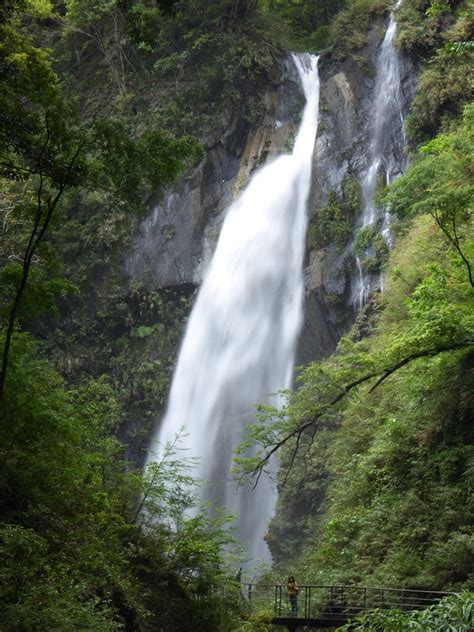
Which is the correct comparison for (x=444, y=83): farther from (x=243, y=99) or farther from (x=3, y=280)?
(x=3, y=280)

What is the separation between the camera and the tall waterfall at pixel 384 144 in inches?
752

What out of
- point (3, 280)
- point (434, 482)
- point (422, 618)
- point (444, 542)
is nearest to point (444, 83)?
point (434, 482)

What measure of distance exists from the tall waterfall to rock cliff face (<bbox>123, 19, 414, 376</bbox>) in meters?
0.36

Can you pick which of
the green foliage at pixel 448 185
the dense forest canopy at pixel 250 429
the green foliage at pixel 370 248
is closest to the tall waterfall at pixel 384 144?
the green foliage at pixel 370 248

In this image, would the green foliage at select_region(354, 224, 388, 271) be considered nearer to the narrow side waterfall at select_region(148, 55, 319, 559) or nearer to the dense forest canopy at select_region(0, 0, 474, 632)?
the dense forest canopy at select_region(0, 0, 474, 632)

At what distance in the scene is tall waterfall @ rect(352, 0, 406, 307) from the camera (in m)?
19.1

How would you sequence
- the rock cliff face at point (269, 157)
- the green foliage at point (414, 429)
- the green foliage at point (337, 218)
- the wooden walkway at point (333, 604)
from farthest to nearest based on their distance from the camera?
the rock cliff face at point (269, 157) < the green foliage at point (337, 218) < the green foliage at point (414, 429) < the wooden walkway at point (333, 604)

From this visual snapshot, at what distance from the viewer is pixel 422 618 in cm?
448

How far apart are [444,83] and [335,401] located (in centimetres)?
1244

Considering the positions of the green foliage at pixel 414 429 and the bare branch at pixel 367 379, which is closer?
the green foliage at pixel 414 429

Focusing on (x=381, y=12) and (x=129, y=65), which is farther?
(x=129, y=65)

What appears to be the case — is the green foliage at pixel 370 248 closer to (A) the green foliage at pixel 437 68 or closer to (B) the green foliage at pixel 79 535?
(A) the green foliage at pixel 437 68

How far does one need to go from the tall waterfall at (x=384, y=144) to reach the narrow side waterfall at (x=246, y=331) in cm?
275

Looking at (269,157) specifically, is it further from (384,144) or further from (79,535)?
(79,535)
